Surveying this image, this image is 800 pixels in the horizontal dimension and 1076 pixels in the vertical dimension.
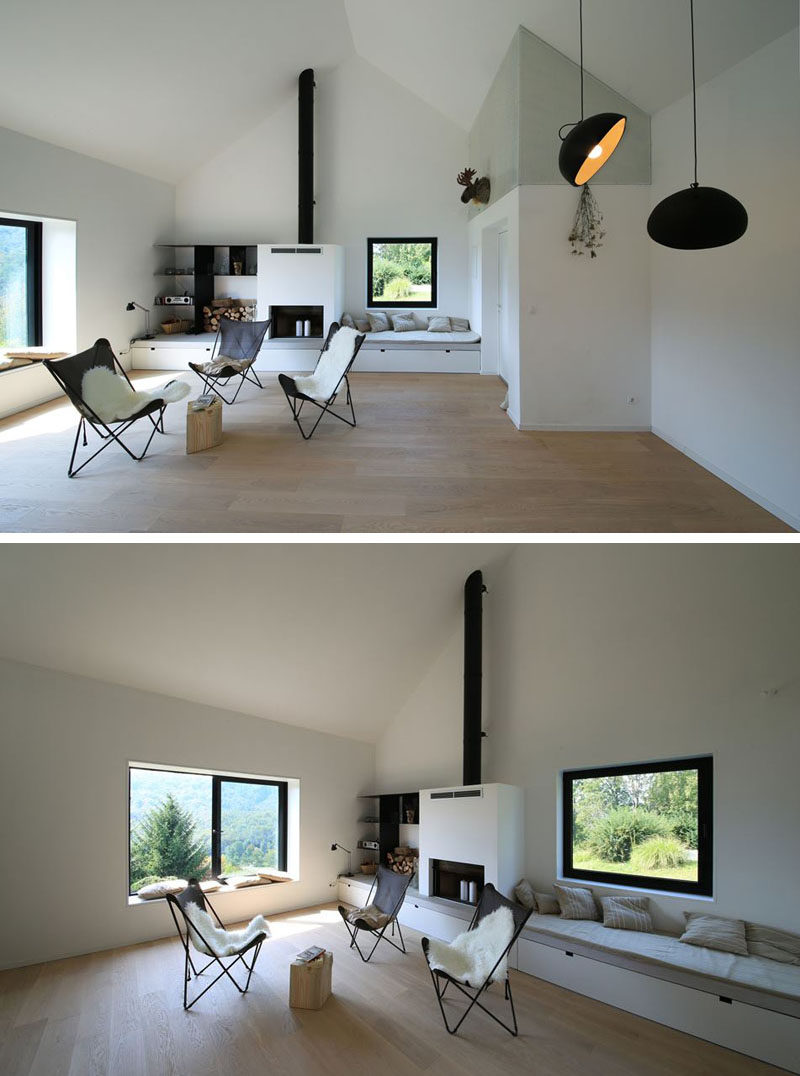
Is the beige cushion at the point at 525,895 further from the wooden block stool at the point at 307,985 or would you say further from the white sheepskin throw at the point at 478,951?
the wooden block stool at the point at 307,985

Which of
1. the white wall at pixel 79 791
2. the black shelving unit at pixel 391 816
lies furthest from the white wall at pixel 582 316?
the white wall at pixel 79 791

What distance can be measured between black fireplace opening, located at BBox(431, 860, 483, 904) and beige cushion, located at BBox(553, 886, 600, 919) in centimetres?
86

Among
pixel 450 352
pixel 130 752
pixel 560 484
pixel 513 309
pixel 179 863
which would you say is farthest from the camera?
pixel 450 352

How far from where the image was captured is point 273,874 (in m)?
8.18

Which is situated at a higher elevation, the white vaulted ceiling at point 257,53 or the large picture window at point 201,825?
the white vaulted ceiling at point 257,53

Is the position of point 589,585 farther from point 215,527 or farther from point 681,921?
point 215,527

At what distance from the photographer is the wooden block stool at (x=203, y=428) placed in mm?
6445

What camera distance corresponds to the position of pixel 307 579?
19.4ft

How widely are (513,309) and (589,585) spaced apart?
3.15 m

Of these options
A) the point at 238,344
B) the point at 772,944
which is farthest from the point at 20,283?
the point at 772,944

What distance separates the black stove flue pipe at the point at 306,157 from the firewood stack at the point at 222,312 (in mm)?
1352

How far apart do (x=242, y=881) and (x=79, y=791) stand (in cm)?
216

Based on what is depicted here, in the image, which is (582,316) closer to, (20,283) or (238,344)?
(238,344)

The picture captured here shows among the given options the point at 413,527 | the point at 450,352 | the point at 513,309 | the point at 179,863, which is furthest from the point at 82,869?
the point at 450,352
